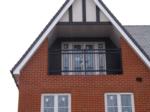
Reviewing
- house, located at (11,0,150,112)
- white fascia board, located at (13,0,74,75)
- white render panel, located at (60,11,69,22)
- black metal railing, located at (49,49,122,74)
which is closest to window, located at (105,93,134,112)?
house, located at (11,0,150,112)

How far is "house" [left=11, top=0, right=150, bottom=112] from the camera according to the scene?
66.2ft

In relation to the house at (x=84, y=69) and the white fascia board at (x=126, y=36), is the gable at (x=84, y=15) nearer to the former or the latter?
the house at (x=84, y=69)

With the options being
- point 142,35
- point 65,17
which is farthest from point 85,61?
point 142,35

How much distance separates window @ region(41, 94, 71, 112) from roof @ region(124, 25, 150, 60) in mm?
4710

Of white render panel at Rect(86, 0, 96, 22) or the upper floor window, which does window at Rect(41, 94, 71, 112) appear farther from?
white render panel at Rect(86, 0, 96, 22)

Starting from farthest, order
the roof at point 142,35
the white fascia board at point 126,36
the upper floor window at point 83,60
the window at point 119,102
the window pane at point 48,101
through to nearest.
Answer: the roof at point 142,35
the upper floor window at point 83,60
the white fascia board at point 126,36
the window pane at point 48,101
the window at point 119,102

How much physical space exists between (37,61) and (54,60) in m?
1.65

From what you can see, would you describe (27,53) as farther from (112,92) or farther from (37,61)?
(112,92)

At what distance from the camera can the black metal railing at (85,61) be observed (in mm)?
21938

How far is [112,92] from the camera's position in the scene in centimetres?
2044

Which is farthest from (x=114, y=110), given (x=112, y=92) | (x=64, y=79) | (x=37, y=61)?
(x=37, y=61)

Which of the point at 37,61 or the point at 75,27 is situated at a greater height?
the point at 75,27

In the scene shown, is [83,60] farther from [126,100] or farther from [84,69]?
[126,100]

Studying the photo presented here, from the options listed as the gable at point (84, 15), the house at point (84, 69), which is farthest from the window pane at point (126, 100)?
the gable at point (84, 15)
